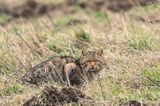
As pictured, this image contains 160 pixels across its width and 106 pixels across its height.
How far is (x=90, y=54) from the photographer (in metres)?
7.43

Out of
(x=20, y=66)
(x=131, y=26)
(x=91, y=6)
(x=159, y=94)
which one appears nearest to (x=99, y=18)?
(x=91, y=6)

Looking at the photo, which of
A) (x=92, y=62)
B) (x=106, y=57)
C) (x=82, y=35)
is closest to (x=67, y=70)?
(x=92, y=62)

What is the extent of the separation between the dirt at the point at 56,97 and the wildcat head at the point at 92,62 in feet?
2.37

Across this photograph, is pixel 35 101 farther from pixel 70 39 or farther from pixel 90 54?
pixel 70 39

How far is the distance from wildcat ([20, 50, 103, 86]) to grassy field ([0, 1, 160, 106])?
0.14 meters

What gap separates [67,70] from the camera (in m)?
7.29

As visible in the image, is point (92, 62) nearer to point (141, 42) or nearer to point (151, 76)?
point (151, 76)

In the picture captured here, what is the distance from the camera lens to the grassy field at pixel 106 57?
22.2ft

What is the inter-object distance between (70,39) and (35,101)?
3.21m

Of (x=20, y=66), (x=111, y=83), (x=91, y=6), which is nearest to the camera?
(x=111, y=83)

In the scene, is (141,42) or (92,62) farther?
(141,42)

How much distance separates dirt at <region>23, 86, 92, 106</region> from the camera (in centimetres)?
652

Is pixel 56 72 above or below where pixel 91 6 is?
above

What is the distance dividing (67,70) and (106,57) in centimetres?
79
